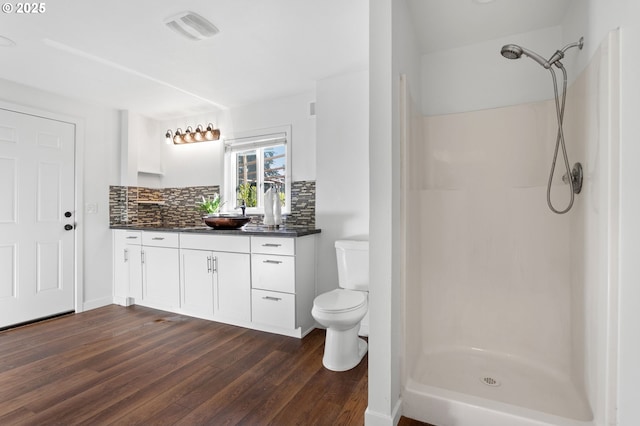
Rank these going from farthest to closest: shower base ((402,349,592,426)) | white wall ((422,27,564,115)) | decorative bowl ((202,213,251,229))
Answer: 1. decorative bowl ((202,213,251,229))
2. white wall ((422,27,564,115))
3. shower base ((402,349,592,426))

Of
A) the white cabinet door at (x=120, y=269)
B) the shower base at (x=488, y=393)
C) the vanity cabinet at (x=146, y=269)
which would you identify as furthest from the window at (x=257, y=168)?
the shower base at (x=488, y=393)

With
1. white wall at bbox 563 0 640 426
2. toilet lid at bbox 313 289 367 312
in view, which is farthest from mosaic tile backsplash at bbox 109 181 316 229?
white wall at bbox 563 0 640 426

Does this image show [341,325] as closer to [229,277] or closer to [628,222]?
[229,277]

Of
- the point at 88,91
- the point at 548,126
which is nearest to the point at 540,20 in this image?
the point at 548,126

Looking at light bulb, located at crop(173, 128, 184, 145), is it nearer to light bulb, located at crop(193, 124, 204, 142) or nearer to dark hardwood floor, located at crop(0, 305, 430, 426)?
light bulb, located at crop(193, 124, 204, 142)

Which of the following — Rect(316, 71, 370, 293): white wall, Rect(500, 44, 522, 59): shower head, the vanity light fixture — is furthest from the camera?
the vanity light fixture

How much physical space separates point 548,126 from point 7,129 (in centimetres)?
449

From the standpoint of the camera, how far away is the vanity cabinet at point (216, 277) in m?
2.85

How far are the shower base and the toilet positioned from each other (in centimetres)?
48

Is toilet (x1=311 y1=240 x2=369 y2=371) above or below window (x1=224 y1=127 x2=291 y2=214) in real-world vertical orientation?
below

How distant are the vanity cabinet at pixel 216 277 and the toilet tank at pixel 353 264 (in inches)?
33.7

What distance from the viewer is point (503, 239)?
2135 millimetres

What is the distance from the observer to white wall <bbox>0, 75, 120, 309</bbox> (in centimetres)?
347

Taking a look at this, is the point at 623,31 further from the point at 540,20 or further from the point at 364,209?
the point at 364,209
